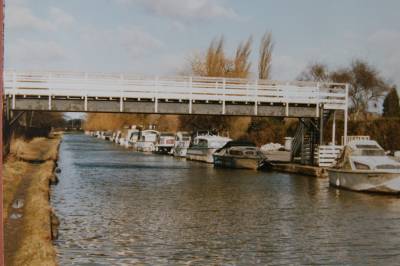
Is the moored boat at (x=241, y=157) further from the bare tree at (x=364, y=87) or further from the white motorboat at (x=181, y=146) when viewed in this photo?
the bare tree at (x=364, y=87)

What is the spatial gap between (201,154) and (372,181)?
30.6 m

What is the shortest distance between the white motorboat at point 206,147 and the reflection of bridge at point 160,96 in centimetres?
1443

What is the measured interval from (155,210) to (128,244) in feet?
21.8

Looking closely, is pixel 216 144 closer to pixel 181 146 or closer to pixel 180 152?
pixel 180 152

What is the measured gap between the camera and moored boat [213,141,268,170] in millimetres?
45125

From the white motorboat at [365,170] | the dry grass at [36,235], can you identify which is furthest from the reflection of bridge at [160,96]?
the dry grass at [36,235]

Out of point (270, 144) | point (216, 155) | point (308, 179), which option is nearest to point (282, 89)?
point (308, 179)

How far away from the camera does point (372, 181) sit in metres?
28.3

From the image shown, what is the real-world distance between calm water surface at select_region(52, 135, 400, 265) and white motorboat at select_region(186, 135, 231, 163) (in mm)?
23171

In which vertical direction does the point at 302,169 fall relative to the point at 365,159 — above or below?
below

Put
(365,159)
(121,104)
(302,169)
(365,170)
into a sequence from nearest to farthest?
(365,170)
(365,159)
(121,104)
(302,169)

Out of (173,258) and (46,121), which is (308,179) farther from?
(46,121)

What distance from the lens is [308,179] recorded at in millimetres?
37219

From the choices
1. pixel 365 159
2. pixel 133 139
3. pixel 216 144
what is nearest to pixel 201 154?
pixel 216 144
